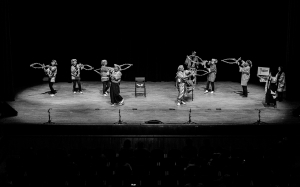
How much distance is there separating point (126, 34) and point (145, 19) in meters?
1.08

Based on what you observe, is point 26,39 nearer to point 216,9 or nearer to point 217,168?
point 216,9

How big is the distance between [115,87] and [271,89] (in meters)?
5.17

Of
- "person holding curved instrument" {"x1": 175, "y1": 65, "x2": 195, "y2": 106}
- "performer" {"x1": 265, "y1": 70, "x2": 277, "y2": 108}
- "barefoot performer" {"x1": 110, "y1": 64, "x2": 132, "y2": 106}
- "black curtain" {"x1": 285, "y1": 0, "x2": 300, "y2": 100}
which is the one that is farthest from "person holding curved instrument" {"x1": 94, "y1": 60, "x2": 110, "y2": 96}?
"black curtain" {"x1": 285, "y1": 0, "x2": 300, "y2": 100}

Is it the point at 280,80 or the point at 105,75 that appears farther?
the point at 105,75

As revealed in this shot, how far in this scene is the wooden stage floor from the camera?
527 inches

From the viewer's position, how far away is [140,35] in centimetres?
2031

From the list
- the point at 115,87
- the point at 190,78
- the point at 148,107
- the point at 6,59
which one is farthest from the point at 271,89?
the point at 6,59

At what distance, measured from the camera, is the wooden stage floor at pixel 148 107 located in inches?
527

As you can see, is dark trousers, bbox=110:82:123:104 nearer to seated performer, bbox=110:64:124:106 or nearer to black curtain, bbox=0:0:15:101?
seated performer, bbox=110:64:124:106

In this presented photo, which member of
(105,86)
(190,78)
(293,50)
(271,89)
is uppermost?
(293,50)

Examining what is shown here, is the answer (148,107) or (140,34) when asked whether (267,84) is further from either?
(140,34)

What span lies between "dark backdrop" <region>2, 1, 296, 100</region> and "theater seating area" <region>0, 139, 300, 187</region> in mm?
10488

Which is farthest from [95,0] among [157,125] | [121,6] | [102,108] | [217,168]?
[217,168]

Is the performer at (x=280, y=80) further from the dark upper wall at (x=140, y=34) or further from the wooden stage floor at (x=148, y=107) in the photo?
the dark upper wall at (x=140, y=34)
